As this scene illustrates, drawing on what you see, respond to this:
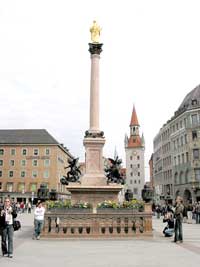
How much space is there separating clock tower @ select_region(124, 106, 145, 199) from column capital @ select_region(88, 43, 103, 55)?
11281 centimetres

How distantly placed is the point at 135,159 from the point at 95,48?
396 ft

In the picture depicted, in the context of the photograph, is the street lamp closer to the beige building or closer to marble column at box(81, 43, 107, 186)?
the beige building

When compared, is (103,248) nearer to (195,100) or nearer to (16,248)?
(16,248)

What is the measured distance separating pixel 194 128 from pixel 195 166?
763cm

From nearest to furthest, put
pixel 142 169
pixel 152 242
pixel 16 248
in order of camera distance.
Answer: pixel 16 248 < pixel 152 242 < pixel 142 169

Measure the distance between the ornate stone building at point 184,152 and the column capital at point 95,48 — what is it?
140ft

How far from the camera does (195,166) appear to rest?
66.7 metres

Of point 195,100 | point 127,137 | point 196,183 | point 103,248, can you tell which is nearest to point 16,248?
point 103,248

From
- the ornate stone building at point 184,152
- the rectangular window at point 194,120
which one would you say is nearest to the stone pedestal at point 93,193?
the ornate stone building at point 184,152

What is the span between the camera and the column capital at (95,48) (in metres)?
29.7

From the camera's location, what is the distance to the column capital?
97.3 feet

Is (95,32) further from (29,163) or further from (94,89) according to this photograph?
(29,163)

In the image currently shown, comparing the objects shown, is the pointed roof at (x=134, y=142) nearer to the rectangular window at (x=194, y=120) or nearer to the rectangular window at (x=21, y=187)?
the rectangular window at (x=21, y=187)

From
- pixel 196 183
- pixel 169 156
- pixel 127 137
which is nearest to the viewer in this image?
pixel 196 183
